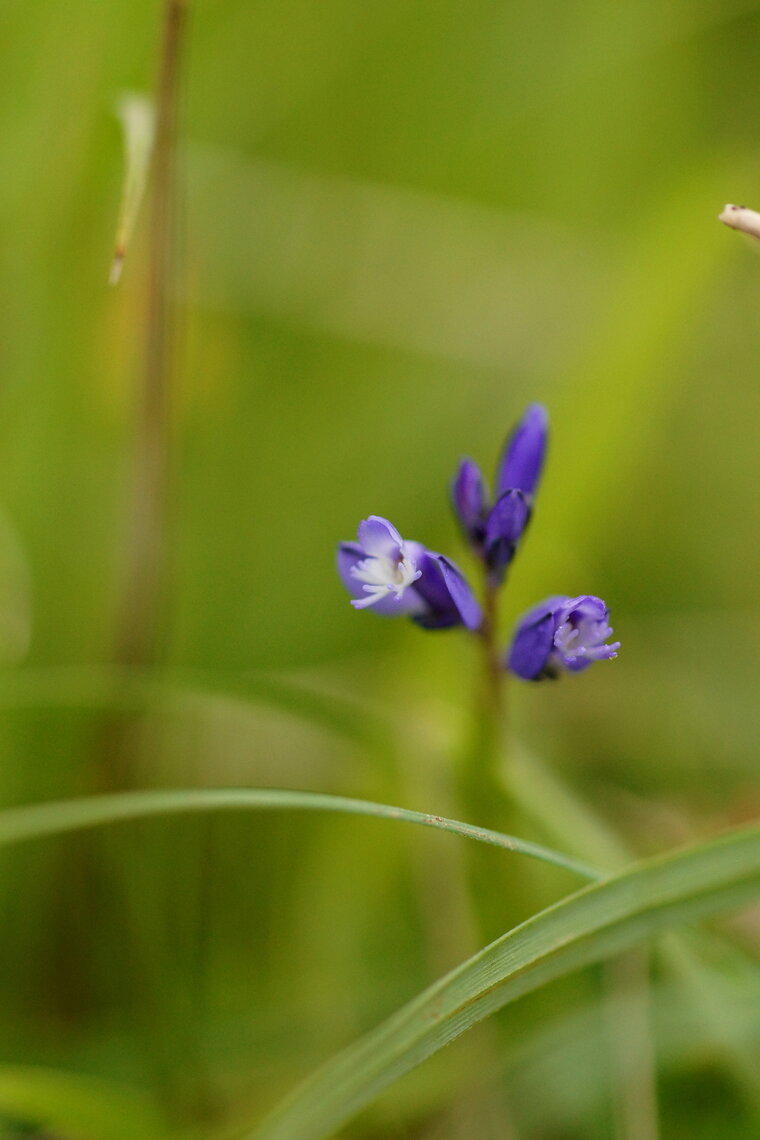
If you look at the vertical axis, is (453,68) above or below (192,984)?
above

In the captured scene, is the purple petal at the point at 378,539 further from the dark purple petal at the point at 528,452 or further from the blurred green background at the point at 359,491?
the blurred green background at the point at 359,491


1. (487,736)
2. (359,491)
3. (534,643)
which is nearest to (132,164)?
(534,643)

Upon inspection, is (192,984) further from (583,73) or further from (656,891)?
(583,73)

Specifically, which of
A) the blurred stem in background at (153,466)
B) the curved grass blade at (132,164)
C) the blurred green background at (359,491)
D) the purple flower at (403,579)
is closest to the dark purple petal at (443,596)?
the purple flower at (403,579)

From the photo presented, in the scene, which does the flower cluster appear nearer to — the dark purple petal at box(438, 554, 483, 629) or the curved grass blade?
the dark purple petal at box(438, 554, 483, 629)

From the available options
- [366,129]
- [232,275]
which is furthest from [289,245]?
[366,129]

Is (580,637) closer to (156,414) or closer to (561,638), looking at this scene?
(561,638)

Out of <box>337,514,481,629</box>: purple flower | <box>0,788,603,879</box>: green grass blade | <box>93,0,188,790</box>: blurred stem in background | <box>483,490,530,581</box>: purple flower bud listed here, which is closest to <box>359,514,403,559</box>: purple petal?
<box>337,514,481,629</box>: purple flower
